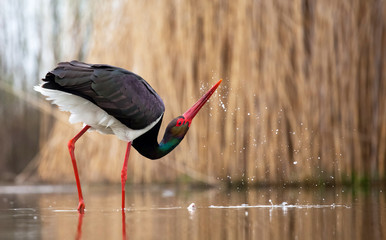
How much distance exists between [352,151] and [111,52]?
2.78m

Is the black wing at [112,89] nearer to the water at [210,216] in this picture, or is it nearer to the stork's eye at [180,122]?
the stork's eye at [180,122]

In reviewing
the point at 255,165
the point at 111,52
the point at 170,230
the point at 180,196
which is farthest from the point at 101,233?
the point at 111,52

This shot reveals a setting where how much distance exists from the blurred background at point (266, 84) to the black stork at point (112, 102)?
1702 mm

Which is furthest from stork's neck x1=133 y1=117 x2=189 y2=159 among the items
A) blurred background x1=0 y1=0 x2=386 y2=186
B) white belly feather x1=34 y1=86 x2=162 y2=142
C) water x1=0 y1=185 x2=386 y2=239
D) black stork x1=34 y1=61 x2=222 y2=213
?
blurred background x1=0 y1=0 x2=386 y2=186

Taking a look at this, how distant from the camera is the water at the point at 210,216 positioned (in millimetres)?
3430

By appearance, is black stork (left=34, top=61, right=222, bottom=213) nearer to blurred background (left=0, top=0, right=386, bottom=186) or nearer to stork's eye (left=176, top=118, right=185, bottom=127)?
stork's eye (left=176, top=118, right=185, bottom=127)

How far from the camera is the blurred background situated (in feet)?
23.7

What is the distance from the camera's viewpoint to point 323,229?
3533 mm

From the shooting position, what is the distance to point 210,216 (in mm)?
4336

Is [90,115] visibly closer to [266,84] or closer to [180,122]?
[180,122]

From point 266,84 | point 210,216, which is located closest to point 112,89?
point 210,216

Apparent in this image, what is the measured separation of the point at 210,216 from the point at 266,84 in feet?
10.2

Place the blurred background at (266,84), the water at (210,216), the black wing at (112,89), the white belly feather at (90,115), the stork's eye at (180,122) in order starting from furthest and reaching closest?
the blurred background at (266,84) → the stork's eye at (180,122) → the white belly feather at (90,115) → the black wing at (112,89) → the water at (210,216)

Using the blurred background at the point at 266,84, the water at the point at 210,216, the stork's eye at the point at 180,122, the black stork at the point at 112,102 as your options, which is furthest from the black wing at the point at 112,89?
the blurred background at the point at 266,84
